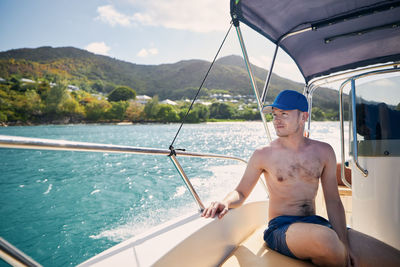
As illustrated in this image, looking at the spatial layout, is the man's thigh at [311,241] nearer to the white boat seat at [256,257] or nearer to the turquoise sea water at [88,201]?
the white boat seat at [256,257]

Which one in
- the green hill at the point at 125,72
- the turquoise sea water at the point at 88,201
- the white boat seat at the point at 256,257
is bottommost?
the turquoise sea water at the point at 88,201

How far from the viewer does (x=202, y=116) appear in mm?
53312

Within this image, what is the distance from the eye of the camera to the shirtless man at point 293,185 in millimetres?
1199

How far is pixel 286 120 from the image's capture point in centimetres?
136

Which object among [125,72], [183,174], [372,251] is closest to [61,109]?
[183,174]

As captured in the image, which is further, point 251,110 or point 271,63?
point 251,110

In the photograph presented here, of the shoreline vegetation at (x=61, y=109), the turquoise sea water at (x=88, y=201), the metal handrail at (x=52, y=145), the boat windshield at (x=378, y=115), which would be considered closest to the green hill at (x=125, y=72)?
the shoreline vegetation at (x=61, y=109)

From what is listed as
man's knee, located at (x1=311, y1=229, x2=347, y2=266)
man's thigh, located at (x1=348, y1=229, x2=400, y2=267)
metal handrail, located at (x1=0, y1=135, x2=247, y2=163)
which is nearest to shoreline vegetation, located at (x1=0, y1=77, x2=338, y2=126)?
man's thigh, located at (x1=348, y1=229, x2=400, y2=267)

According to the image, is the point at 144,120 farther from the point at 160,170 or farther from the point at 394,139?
the point at 394,139

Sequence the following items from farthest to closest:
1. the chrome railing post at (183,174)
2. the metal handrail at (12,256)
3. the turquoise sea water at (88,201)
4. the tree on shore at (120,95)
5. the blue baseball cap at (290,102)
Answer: the tree on shore at (120,95) < the turquoise sea water at (88,201) < the blue baseball cap at (290,102) < the chrome railing post at (183,174) < the metal handrail at (12,256)

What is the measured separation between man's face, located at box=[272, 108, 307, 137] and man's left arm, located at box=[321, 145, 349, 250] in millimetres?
231

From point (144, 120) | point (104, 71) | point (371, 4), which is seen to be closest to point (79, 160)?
point (371, 4)

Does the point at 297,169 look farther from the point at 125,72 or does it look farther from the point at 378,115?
the point at 125,72

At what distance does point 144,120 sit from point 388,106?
50.2 metres
